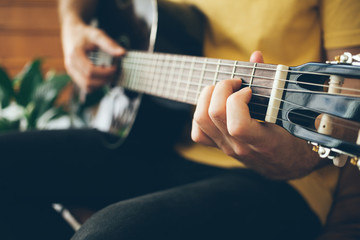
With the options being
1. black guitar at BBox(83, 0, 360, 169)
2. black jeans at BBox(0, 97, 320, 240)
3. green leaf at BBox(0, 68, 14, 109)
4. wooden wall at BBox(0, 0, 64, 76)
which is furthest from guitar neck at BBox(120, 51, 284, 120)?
wooden wall at BBox(0, 0, 64, 76)

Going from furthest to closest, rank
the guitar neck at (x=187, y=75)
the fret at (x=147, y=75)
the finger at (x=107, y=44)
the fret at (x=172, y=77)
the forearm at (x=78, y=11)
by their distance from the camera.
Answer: the forearm at (x=78, y=11) → the finger at (x=107, y=44) → the fret at (x=147, y=75) → the fret at (x=172, y=77) → the guitar neck at (x=187, y=75)

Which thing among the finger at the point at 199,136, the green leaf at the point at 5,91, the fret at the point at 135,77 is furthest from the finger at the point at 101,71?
the green leaf at the point at 5,91

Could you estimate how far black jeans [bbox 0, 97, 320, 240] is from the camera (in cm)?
50

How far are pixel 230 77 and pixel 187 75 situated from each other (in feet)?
0.43

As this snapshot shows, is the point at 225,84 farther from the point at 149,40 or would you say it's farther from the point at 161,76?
the point at 149,40

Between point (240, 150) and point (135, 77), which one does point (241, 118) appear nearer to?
point (240, 150)

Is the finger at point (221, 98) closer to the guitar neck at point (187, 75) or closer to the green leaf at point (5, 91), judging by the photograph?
the guitar neck at point (187, 75)

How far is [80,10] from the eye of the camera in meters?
1.11

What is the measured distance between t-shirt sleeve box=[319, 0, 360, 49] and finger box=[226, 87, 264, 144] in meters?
0.29

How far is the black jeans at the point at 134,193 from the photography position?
50 cm

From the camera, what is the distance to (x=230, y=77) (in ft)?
1.65

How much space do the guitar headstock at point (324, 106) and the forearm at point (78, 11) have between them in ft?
3.02

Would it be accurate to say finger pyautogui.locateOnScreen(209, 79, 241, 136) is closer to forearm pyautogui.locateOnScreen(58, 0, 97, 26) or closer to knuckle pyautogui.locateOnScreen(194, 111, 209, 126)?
knuckle pyautogui.locateOnScreen(194, 111, 209, 126)

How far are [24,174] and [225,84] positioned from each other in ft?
1.88
